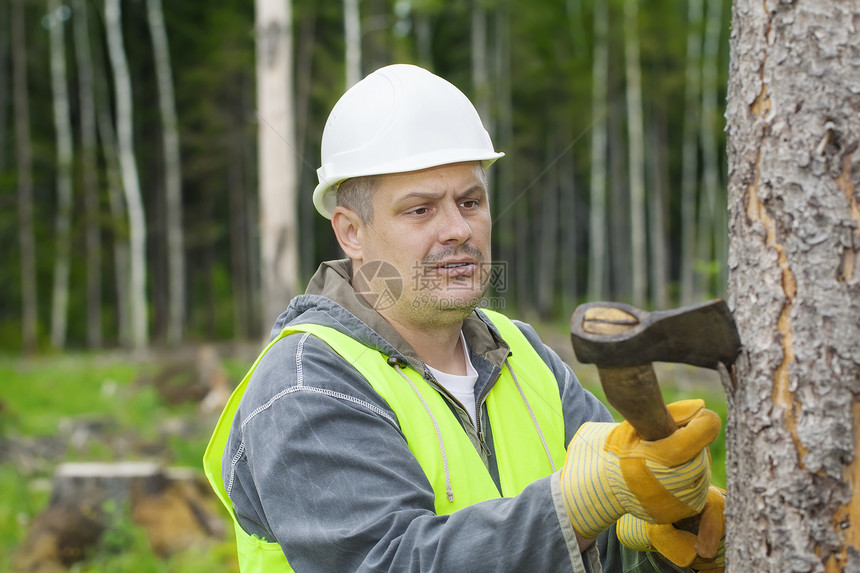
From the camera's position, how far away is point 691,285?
76.2 ft

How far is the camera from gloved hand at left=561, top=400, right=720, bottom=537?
61.3 inches

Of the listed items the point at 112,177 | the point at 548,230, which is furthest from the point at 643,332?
the point at 548,230

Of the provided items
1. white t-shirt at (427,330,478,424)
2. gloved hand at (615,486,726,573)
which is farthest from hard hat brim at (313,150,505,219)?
A: gloved hand at (615,486,726,573)

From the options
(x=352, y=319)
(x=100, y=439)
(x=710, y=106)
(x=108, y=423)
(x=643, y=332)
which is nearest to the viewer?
(x=643, y=332)

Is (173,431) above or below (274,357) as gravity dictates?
below

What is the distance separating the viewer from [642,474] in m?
1.56

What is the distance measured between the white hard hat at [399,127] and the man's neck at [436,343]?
1.60 feet

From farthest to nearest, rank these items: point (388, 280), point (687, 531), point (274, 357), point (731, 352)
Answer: point (388, 280), point (274, 357), point (687, 531), point (731, 352)

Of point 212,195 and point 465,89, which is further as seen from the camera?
point 212,195

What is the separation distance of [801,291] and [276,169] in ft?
17.5

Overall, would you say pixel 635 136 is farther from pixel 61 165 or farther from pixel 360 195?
pixel 360 195

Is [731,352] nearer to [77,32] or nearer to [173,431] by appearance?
[173,431]

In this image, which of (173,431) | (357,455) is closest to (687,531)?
(357,455)

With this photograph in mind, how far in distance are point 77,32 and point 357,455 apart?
61.7 ft
